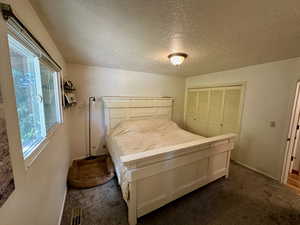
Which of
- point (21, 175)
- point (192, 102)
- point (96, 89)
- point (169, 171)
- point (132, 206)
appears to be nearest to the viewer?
point (21, 175)

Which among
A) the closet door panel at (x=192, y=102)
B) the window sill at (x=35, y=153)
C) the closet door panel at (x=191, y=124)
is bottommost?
the closet door panel at (x=191, y=124)

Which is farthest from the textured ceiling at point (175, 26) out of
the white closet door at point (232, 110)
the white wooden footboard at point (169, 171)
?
the white wooden footboard at point (169, 171)

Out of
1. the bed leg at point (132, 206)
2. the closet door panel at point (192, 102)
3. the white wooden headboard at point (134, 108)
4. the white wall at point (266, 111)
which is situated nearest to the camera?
the bed leg at point (132, 206)

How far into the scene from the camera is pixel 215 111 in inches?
133

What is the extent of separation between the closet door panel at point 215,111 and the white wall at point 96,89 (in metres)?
1.79

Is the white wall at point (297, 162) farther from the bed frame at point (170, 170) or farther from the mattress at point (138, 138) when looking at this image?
the mattress at point (138, 138)

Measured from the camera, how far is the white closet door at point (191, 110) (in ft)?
13.1

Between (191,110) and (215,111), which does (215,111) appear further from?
(191,110)

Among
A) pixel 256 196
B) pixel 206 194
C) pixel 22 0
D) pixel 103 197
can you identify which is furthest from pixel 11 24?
pixel 256 196

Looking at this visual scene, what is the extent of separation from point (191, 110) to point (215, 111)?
860 millimetres

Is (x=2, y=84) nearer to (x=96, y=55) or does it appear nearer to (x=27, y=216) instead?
(x=27, y=216)

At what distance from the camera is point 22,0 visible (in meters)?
0.91

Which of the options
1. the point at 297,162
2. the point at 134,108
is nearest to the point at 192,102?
the point at 134,108

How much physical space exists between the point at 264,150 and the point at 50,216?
3.58m
